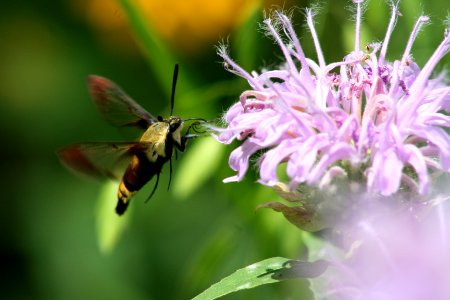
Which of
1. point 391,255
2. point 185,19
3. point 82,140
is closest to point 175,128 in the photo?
point 391,255

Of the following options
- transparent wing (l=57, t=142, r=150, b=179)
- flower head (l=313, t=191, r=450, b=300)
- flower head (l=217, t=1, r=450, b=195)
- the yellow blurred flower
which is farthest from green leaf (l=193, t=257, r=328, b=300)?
the yellow blurred flower

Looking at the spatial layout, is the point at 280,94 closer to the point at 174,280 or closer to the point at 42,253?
the point at 174,280

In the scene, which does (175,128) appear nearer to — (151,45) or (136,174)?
(136,174)

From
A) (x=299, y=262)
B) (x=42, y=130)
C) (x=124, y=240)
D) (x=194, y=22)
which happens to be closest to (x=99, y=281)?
(x=124, y=240)

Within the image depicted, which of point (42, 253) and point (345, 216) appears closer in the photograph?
point (345, 216)

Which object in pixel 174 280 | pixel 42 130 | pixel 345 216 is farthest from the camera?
pixel 42 130

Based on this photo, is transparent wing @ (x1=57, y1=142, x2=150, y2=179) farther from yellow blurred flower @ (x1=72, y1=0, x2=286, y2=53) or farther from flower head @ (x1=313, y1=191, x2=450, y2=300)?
yellow blurred flower @ (x1=72, y1=0, x2=286, y2=53)

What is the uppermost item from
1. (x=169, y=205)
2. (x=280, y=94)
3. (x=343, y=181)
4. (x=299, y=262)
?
(x=280, y=94)
